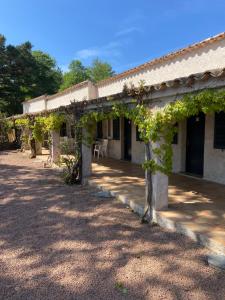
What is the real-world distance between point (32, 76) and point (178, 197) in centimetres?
2941

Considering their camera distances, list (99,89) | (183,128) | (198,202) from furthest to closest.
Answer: (99,89) < (183,128) < (198,202)

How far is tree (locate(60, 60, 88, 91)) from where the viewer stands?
180ft

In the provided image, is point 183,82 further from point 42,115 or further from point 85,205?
point 42,115

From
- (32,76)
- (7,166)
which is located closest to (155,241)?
(7,166)

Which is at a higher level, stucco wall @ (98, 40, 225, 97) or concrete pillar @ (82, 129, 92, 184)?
stucco wall @ (98, 40, 225, 97)

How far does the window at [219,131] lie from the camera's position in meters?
7.66

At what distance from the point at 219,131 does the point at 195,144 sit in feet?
4.31

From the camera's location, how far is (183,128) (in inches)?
369

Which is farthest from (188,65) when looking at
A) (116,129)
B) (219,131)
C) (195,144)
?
(116,129)

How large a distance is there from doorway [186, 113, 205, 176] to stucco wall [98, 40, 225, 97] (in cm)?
147

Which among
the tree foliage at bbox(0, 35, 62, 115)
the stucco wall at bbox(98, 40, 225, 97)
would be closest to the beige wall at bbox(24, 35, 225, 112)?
the stucco wall at bbox(98, 40, 225, 97)

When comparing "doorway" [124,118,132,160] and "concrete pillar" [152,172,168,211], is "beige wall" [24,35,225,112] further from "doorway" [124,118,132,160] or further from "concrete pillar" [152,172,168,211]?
"concrete pillar" [152,172,168,211]

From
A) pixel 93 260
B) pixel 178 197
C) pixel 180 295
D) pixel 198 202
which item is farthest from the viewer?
pixel 178 197

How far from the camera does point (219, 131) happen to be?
25.6 feet
